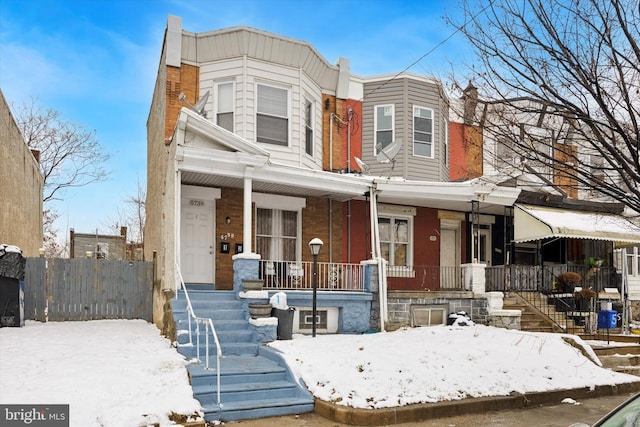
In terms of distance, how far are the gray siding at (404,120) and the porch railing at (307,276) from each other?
359 cm

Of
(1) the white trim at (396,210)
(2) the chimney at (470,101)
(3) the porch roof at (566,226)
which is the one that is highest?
(2) the chimney at (470,101)

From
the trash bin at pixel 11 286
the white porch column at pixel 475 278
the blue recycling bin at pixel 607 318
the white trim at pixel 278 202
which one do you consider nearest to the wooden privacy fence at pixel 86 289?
the trash bin at pixel 11 286

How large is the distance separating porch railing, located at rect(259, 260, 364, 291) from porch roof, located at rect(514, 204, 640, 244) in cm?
488

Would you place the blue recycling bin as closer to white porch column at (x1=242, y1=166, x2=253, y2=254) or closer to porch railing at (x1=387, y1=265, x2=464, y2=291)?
porch railing at (x1=387, y1=265, x2=464, y2=291)

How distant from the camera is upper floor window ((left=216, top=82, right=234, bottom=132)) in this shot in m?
14.4

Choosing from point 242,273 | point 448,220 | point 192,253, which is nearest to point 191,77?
point 192,253

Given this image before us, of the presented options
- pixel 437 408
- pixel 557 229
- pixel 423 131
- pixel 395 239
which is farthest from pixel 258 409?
pixel 423 131

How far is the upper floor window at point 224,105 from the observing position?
14.4 m

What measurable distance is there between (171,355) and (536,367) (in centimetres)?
625

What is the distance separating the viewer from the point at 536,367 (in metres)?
9.48

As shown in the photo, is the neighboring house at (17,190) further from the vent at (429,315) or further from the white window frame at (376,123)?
the vent at (429,315)

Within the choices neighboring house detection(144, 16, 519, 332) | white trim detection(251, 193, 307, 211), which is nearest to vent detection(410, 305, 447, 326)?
neighboring house detection(144, 16, 519, 332)

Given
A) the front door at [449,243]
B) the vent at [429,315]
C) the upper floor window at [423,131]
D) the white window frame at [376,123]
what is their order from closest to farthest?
the vent at [429,315] → the white window frame at [376,123] → the upper floor window at [423,131] → the front door at [449,243]

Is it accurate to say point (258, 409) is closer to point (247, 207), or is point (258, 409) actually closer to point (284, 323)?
point (284, 323)
